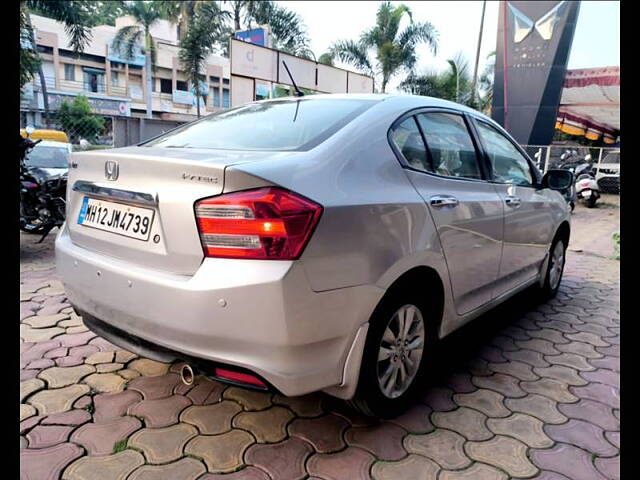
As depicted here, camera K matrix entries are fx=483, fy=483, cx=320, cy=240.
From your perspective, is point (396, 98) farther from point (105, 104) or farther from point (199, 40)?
point (105, 104)

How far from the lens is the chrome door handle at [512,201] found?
3.09 metres

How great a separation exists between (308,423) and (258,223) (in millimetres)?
1089

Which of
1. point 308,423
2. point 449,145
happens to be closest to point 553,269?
point 449,145

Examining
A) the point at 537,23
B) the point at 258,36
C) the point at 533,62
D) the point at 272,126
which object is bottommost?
the point at 272,126

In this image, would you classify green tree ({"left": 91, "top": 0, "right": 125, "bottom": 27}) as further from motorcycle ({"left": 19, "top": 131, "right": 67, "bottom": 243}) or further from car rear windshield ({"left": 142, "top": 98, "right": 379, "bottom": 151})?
car rear windshield ({"left": 142, "top": 98, "right": 379, "bottom": 151})

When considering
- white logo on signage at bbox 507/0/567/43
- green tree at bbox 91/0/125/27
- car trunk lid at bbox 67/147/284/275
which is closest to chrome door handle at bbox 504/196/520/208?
car trunk lid at bbox 67/147/284/275

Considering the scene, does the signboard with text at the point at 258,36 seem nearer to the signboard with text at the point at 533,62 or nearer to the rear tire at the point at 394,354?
the signboard with text at the point at 533,62

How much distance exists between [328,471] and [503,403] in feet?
3.62

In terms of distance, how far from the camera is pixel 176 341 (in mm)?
1814

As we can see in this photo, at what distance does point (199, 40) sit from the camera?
1864 centimetres

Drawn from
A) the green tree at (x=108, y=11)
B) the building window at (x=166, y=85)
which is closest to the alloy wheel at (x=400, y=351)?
the building window at (x=166, y=85)

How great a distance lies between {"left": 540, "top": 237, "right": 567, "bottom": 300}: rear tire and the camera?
4.21 metres
